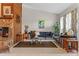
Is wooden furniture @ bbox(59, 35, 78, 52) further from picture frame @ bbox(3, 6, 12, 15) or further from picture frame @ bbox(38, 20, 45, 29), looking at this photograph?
picture frame @ bbox(3, 6, 12, 15)

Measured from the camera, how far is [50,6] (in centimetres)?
323

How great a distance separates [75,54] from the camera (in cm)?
318

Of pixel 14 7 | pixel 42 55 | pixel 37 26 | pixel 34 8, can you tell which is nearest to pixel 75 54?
pixel 42 55

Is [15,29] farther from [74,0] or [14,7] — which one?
[74,0]

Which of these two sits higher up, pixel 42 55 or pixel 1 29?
pixel 1 29

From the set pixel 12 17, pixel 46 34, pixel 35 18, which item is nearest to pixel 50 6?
pixel 35 18

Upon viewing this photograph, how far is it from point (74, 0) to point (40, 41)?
82 cm

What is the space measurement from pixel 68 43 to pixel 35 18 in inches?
25.4

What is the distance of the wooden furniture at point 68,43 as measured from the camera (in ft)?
10.6

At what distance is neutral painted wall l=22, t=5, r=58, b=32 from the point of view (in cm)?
324

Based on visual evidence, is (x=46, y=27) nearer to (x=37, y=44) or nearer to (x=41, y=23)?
(x=41, y=23)

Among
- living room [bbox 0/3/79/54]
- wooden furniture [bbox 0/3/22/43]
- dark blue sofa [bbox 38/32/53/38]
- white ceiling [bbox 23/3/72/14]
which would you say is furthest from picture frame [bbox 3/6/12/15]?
dark blue sofa [bbox 38/32/53/38]

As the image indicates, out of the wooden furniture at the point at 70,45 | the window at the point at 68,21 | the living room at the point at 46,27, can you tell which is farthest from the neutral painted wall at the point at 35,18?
the wooden furniture at the point at 70,45

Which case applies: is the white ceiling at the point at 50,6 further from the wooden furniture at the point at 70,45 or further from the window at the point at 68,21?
the wooden furniture at the point at 70,45
